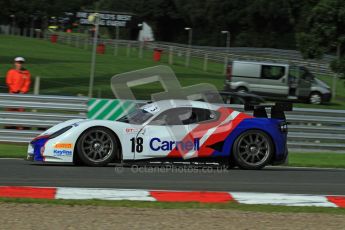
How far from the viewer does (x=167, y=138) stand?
9.93 meters

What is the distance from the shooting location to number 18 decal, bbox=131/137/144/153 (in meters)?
9.89

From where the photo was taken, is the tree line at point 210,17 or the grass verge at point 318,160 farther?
the tree line at point 210,17

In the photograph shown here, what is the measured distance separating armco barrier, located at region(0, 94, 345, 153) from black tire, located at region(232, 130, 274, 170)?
11.1 feet

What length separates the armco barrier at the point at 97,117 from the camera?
13133 mm

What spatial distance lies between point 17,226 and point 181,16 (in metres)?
66.9

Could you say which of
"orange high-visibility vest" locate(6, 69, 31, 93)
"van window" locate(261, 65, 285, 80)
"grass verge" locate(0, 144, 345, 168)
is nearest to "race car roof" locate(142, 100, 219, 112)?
"grass verge" locate(0, 144, 345, 168)

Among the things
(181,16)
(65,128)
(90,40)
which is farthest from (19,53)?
(65,128)

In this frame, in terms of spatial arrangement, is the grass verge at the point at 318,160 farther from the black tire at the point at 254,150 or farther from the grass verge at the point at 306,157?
the black tire at the point at 254,150

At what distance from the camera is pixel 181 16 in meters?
71.4

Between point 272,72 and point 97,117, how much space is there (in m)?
17.4

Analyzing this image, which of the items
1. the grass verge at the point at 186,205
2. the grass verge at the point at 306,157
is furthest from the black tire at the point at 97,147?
the grass verge at the point at 186,205

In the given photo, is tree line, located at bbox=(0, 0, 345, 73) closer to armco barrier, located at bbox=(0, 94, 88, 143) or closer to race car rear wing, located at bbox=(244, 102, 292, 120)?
armco barrier, located at bbox=(0, 94, 88, 143)

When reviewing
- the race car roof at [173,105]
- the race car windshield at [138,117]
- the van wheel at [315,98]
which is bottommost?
the race car windshield at [138,117]

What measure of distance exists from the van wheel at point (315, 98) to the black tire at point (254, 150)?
18994mm
